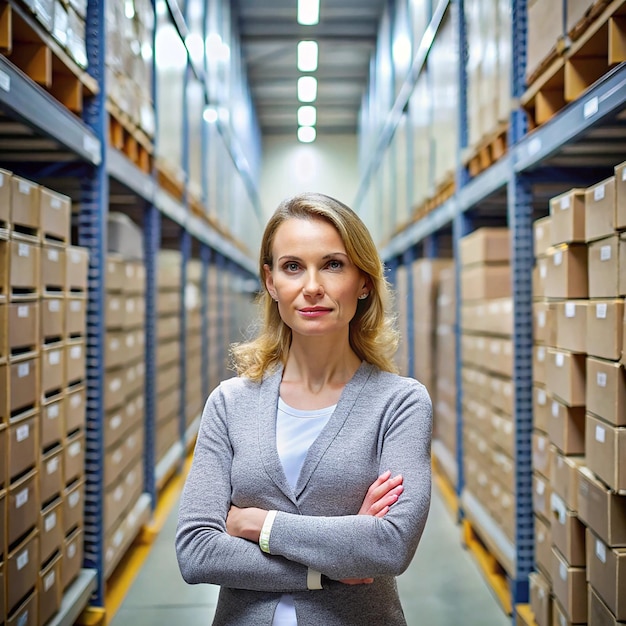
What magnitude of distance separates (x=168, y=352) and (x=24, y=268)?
3649 millimetres

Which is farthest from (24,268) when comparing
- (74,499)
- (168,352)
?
(168,352)

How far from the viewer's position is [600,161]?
12.5ft

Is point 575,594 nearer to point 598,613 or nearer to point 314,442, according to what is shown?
point 598,613

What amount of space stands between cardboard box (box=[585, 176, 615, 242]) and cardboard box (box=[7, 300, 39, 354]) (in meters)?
2.21

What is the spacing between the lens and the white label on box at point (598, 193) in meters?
2.56

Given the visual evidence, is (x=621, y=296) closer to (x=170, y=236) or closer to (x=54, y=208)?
(x=54, y=208)

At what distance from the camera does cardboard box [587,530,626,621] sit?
232 centimetres

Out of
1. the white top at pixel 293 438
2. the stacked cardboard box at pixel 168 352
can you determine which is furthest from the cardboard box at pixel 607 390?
the stacked cardboard box at pixel 168 352

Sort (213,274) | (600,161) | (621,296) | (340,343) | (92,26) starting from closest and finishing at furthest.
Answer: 1. (340,343)
2. (621,296)
3. (92,26)
4. (600,161)
5. (213,274)

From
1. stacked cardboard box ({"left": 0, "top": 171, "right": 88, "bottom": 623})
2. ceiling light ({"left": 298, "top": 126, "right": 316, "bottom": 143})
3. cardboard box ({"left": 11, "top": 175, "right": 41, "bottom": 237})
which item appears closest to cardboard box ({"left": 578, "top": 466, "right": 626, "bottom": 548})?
stacked cardboard box ({"left": 0, "top": 171, "right": 88, "bottom": 623})

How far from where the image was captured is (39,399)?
117 inches

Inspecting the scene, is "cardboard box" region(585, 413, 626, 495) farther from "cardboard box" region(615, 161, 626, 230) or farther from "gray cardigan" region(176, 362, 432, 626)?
"gray cardigan" region(176, 362, 432, 626)

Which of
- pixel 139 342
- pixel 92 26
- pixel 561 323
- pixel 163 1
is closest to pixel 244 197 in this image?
pixel 163 1

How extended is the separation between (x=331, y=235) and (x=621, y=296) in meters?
1.24
